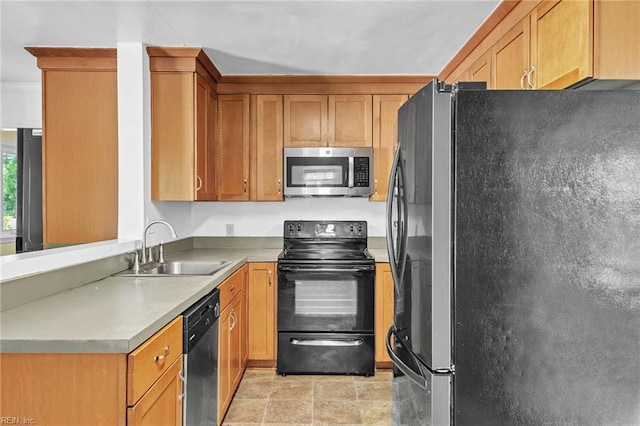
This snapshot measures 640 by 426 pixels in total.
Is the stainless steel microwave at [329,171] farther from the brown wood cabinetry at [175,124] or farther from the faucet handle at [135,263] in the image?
the faucet handle at [135,263]


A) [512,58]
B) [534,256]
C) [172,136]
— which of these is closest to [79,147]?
[172,136]

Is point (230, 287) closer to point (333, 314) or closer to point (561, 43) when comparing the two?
point (333, 314)

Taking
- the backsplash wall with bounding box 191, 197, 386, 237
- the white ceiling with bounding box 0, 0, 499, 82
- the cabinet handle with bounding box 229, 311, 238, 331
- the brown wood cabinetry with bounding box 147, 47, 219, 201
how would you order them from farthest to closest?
the backsplash wall with bounding box 191, 197, 386, 237, the brown wood cabinetry with bounding box 147, 47, 219, 201, the cabinet handle with bounding box 229, 311, 238, 331, the white ceiling with bounding box 0, 0, 499, 82

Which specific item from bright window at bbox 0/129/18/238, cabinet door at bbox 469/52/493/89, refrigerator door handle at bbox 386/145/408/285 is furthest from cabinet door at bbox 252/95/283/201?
bright window at bbox 0/129/18/238

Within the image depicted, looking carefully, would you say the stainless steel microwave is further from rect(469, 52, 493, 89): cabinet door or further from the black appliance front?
rect(469, 52, 493, 89): cabinet door

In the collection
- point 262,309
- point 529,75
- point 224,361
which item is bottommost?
point 224,361

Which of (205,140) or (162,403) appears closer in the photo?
(162,403)

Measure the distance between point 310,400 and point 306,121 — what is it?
2178 millimetres

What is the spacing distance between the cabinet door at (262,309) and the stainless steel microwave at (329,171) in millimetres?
717

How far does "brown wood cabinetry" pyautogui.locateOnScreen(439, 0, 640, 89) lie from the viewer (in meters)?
1.59

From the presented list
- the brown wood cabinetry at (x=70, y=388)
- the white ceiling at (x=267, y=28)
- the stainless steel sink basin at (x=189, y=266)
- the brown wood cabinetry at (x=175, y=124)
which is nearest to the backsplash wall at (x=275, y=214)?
the brown wood cabinetry at (x=175, y=124)

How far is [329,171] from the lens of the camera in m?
3.59

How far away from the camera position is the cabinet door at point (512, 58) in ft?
6.95

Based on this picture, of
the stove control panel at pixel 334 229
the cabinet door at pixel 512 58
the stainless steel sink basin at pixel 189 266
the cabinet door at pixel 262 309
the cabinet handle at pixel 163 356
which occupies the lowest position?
the cabinet door at pixel 262 309
